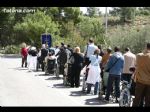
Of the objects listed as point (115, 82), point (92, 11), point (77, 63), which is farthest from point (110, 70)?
point (92, 11)

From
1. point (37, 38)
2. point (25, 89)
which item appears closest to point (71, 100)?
point (25, 89)

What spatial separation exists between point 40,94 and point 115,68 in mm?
3656

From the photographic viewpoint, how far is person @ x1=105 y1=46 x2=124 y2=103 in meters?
16.4

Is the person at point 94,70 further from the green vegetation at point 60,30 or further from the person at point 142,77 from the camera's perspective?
the green vegetation at point 60,30

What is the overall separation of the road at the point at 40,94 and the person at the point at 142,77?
7.36 ft

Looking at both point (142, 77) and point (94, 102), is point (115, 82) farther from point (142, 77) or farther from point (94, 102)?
point (142, 77)

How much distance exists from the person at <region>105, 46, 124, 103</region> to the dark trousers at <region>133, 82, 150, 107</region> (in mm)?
2491

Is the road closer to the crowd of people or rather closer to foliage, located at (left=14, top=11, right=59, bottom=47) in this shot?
the crowd of people

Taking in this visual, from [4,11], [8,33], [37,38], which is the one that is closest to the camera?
[37,38]

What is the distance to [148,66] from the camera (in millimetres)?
13836

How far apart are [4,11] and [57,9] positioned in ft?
24.0

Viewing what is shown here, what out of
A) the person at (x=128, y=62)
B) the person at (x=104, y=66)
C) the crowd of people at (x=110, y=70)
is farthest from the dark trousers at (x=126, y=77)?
the person at (x=104, y=66)

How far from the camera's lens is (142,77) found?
1382 cm
